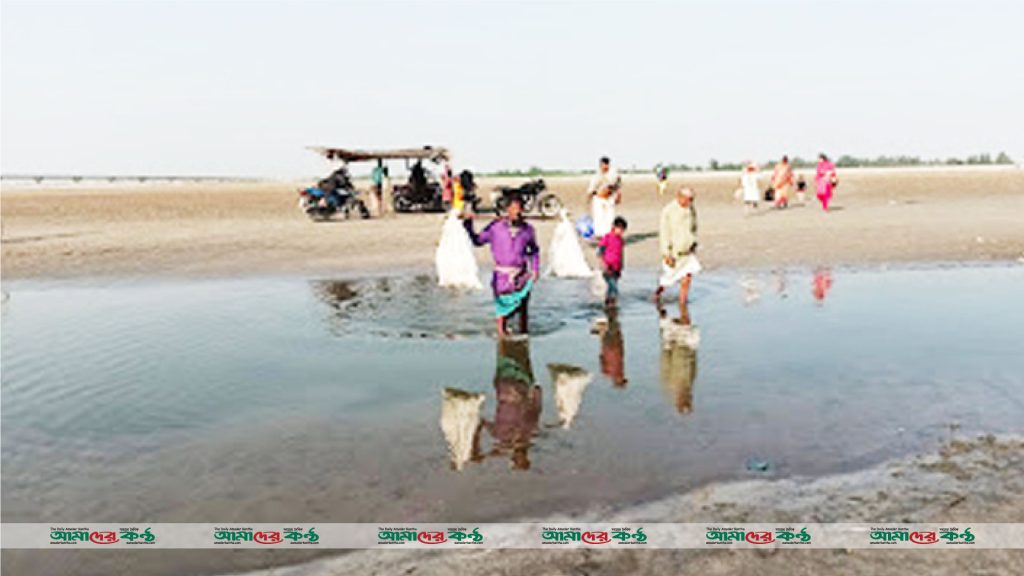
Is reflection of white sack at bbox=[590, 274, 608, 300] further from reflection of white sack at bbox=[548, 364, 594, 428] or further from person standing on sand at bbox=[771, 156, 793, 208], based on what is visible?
person standing on sand at bbox=[771, 156, 793, 208]

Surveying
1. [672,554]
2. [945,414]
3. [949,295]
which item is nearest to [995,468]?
[945,414]

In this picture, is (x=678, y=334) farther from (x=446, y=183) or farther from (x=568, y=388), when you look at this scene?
(x=446, y=183)

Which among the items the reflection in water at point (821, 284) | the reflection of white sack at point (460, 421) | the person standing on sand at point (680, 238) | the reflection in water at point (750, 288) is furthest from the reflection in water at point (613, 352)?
the reflection in water at point (821, 284)

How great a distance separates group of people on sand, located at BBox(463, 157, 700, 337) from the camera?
31.2ft

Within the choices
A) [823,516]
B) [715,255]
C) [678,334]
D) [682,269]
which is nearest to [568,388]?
A: [678,334]

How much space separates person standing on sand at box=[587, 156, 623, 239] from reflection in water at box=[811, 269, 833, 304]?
4589mm

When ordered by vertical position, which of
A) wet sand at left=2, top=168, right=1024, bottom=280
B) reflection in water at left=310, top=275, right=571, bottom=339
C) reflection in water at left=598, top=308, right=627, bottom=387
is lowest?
reflection in water at left=598, top=308, right=627, bottom=387

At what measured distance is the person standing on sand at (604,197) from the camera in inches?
694

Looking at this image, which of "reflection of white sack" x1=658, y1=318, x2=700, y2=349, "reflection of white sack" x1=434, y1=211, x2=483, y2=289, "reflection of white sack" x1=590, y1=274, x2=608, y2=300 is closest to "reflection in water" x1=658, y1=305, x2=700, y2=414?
"reflection of white sack" x1=658, y1=318, x2=700, y2=349

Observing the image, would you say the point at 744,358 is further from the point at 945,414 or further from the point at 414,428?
the point at 414,428

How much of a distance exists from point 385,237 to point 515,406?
16.5 meters

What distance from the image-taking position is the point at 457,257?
11992 mm

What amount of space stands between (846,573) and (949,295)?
399 inches

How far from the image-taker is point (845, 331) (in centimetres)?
994
